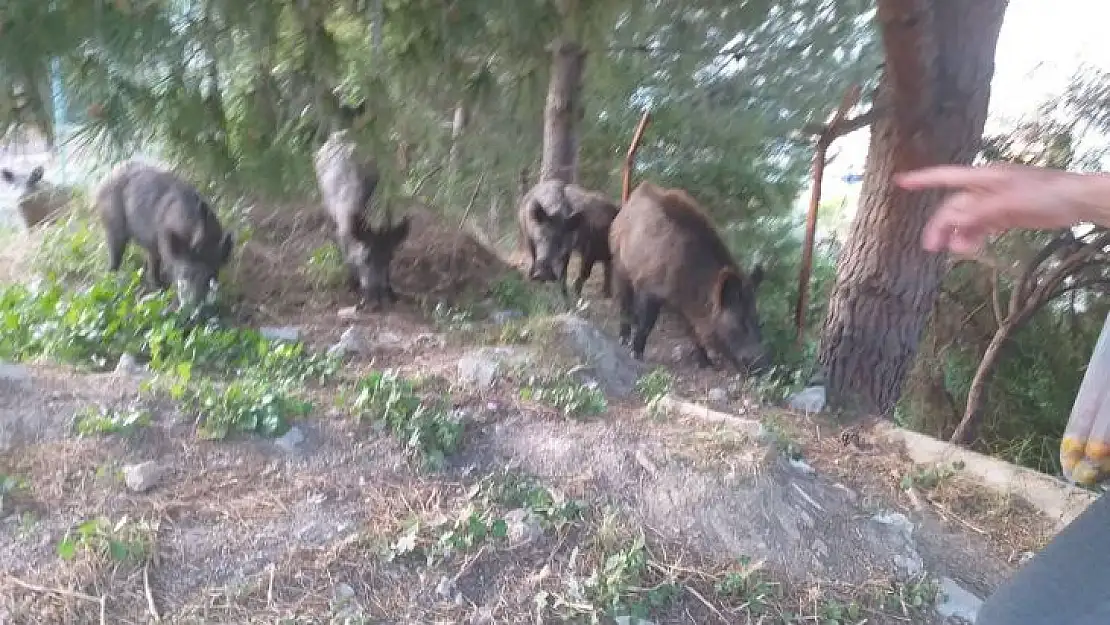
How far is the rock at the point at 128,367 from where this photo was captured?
4.69m

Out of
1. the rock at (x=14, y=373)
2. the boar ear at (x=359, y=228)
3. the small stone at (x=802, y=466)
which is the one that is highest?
the boar ear at (x=359, y=228)

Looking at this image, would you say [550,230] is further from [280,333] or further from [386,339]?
[280,333]

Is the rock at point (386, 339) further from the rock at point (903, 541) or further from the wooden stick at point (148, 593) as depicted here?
the rock at point (903, 541)

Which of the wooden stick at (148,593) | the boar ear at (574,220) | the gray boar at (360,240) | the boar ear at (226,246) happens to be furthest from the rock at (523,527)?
the boar ear at (574,220)

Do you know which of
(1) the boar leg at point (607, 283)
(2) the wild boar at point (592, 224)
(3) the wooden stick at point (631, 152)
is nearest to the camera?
(3) the wooden stick at point (631, 152)

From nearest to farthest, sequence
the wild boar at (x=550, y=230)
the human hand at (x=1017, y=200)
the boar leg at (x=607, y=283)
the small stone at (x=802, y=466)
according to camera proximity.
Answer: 1. the human hand at (x=1017, y=200)
2. the small stone at (x=802, y=466)
3. the wild boar at (x=550, y=230)
4. the boar leg at (x=607, y=283)

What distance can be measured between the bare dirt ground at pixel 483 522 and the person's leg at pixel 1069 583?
121cm

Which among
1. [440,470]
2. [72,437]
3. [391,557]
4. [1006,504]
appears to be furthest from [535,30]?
[1006,504]

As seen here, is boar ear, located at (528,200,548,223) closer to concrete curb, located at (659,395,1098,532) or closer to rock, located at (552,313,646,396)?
rock, located at (552,313,646,396)

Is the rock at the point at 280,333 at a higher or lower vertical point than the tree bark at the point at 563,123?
lower

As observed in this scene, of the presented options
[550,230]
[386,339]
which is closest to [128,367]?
[386,339]

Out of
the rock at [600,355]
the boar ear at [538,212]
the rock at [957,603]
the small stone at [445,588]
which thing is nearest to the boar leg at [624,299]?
the boar ear at [538,212]

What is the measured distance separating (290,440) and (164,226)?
368 centimetres

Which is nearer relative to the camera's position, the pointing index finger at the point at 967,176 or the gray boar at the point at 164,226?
the pointing index finger at the point at 967,176
